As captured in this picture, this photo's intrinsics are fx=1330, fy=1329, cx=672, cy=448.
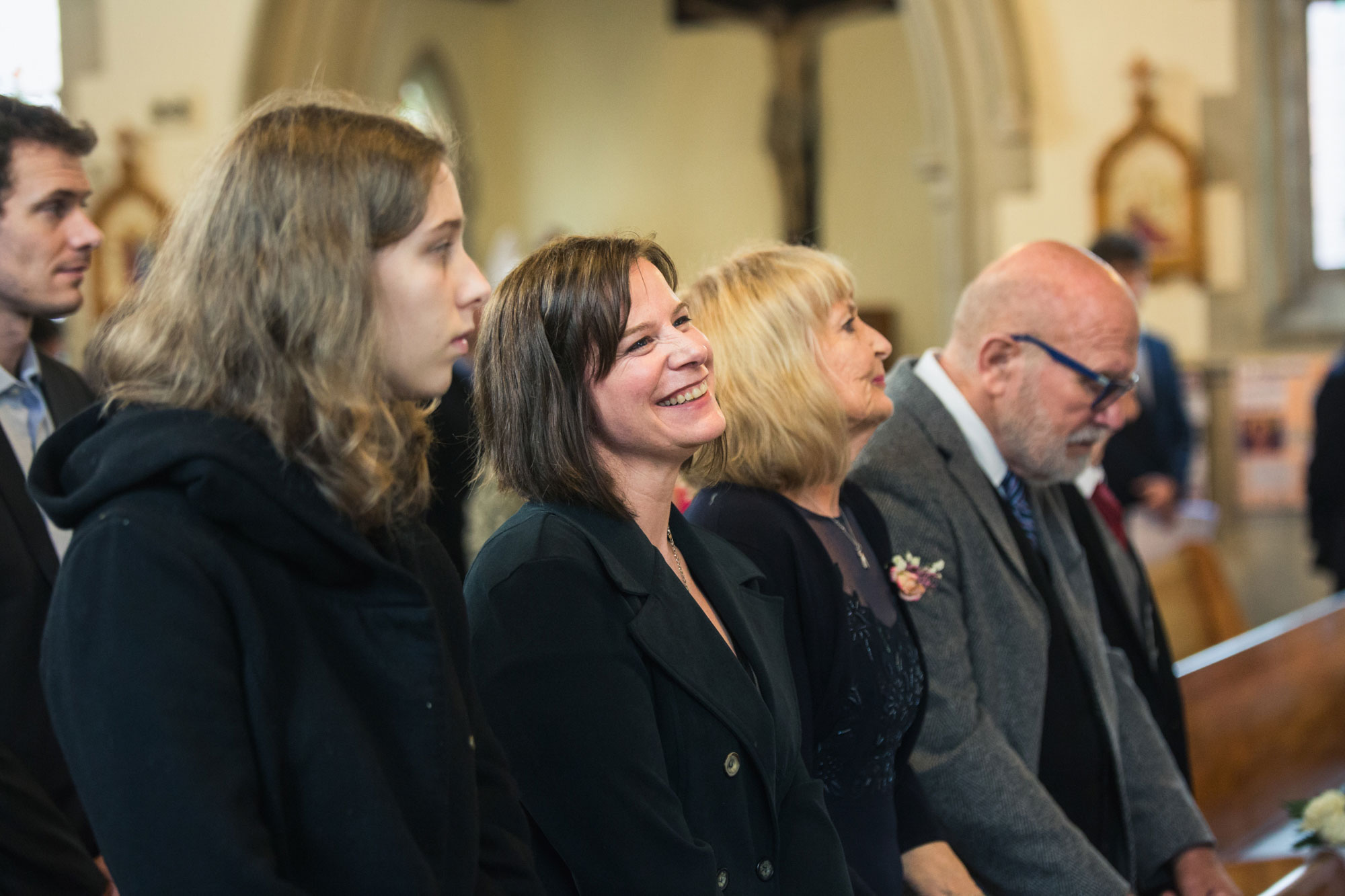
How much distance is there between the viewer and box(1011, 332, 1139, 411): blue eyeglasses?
8.52 feet

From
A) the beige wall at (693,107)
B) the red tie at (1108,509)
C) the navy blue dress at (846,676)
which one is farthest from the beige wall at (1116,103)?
the navy blue dress at (846,676)

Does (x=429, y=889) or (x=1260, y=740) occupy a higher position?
(x=429, y=889)

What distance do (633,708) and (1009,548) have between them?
43.9 inches

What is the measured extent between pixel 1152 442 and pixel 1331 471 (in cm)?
70

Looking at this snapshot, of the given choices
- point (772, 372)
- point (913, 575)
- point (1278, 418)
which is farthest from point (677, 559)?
point (1278, 418)

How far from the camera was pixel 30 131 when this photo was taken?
7.44 feet

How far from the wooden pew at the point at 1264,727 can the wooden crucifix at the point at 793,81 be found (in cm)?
703

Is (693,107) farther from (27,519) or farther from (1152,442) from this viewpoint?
(27,519)

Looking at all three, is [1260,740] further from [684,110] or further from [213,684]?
[684,110]

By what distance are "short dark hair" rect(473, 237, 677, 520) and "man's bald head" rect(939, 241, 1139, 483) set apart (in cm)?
114

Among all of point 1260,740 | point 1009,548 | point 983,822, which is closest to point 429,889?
point 983,822

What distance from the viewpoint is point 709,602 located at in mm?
1808

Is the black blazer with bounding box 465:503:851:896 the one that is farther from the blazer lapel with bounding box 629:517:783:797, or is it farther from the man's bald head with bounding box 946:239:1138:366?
the man's bald head with bounding box 946:239:1138:366

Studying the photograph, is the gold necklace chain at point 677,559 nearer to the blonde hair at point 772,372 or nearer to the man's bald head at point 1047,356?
the blonde hair at point 772,372
